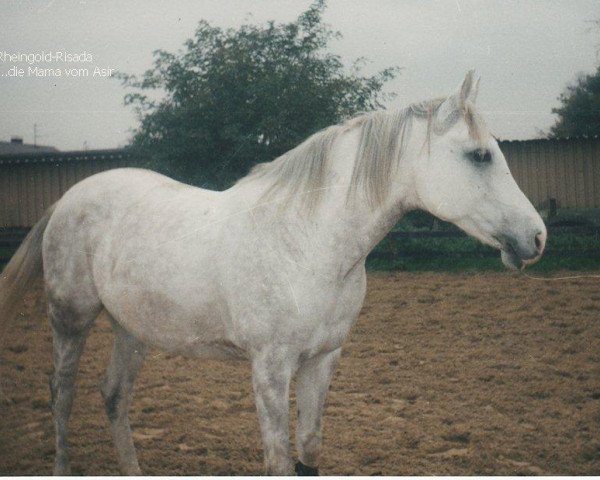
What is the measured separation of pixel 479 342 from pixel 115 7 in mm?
3386

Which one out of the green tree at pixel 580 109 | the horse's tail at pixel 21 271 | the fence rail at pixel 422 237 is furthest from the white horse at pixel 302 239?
the green tree at pixel 580 109

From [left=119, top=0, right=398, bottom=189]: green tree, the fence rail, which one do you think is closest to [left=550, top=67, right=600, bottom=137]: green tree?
the fence rail

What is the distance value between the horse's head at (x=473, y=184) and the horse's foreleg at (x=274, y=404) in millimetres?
788

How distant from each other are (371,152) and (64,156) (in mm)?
1874

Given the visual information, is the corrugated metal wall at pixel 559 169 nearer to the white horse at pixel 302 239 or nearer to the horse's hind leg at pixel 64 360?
the white horse at pixel 302 239

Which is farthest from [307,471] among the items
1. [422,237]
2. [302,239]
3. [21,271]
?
[422,237]

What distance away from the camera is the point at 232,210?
6.50 feet

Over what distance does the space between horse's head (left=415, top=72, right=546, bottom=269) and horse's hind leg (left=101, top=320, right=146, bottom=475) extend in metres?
1.64

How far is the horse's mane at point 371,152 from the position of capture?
1806 mm

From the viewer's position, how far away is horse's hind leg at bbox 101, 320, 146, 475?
96.0 inches

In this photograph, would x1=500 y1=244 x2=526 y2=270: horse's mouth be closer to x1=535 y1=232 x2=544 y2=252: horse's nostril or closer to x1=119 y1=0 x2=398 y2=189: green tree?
x1=535 y1=232 x2=544 y2=252: horse's nostril

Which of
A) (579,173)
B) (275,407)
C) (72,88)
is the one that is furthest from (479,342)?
(72,88)

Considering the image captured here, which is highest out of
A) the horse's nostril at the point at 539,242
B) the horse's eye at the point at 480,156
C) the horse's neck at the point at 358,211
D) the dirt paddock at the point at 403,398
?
the horse's eye at the point at 480,156

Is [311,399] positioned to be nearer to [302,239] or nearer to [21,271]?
[302,239]
